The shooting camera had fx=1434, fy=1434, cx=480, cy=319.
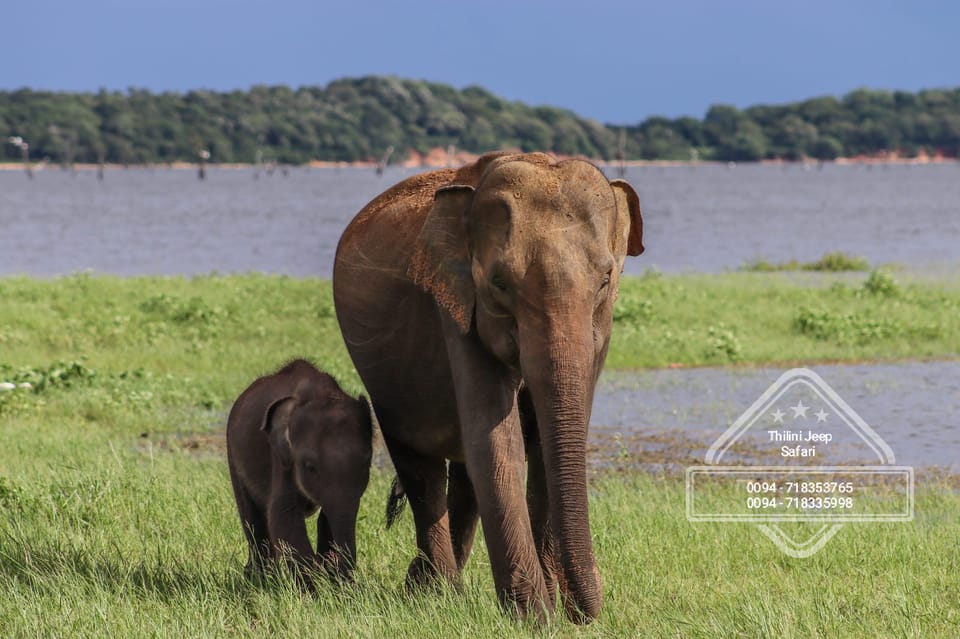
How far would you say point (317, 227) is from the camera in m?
72.2

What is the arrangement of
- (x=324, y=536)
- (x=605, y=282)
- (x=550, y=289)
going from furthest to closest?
(x=324, y=536)
(x=605, y=282)
(x=550, y=289)

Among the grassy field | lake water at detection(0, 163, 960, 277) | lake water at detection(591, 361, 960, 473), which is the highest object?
the grassy field

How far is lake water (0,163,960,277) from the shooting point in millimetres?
48156

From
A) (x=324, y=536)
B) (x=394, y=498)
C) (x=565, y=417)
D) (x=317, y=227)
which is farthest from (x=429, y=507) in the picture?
(x=317, y=227)

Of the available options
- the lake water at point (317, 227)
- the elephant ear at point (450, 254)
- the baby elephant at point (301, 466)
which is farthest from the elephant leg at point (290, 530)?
the lake water at point (317, 227)

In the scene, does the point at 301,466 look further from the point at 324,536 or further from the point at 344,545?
the point at 324,536

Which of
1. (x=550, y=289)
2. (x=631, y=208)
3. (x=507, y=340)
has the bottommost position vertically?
(x=507, y=340)

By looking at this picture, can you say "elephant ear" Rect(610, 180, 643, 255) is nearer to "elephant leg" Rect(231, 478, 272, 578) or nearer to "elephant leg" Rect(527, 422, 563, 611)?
"elephant leg" Rect(527, 422, 563, 611)

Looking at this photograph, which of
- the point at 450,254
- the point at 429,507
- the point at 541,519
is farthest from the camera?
the point at 429,507

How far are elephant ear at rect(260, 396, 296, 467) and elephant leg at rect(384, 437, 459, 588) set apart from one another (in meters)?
0.51

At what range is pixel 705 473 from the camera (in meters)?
11.5

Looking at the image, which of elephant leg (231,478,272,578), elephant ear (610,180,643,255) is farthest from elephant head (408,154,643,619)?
elephant leg (231,478,272,578)

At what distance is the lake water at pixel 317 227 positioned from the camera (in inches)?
1896

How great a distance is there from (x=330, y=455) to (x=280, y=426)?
0.41 metres
